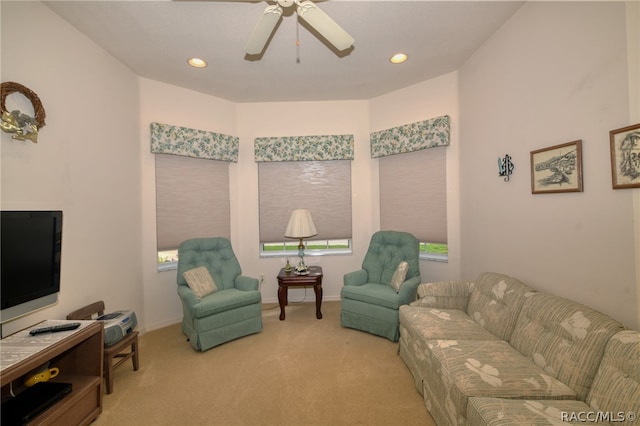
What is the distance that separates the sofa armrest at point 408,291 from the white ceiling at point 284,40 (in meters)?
2.40

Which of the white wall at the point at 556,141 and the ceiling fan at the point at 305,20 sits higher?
the ceiling fan at the point at 305,20

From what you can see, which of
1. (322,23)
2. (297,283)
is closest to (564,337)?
(322,23)

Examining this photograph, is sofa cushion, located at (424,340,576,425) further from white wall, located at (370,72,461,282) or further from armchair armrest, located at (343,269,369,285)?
white wall, located at (370,72,461,282)

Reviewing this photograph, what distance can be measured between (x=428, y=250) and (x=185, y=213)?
3.23 meters

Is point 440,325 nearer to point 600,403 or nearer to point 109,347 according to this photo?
point 600,403

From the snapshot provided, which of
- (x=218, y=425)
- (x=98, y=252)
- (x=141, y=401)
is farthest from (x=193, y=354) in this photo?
(x=98, y=252)

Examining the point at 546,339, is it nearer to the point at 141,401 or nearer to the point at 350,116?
the point at 141,401

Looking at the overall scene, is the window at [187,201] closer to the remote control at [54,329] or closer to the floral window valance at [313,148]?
the floral window valance at [313,148]

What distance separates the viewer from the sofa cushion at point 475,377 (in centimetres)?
137

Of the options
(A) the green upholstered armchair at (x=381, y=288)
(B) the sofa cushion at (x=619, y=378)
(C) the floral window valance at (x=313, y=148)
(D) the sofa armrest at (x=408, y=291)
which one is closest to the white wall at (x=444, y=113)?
(A) the green upholstered armchair at (x=381, y=288)

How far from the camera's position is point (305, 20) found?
5.28 ft

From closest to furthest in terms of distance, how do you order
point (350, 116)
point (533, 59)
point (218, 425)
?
1. point (218, 425)
2. point (533, 59)
3. point (350, 116)

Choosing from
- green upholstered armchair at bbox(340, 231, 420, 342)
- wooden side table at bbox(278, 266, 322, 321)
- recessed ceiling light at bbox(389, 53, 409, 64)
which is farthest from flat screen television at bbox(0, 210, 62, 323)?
recessed ceiling light at bbox(389, 53, 409, 64)

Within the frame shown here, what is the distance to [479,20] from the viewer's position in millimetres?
2305
